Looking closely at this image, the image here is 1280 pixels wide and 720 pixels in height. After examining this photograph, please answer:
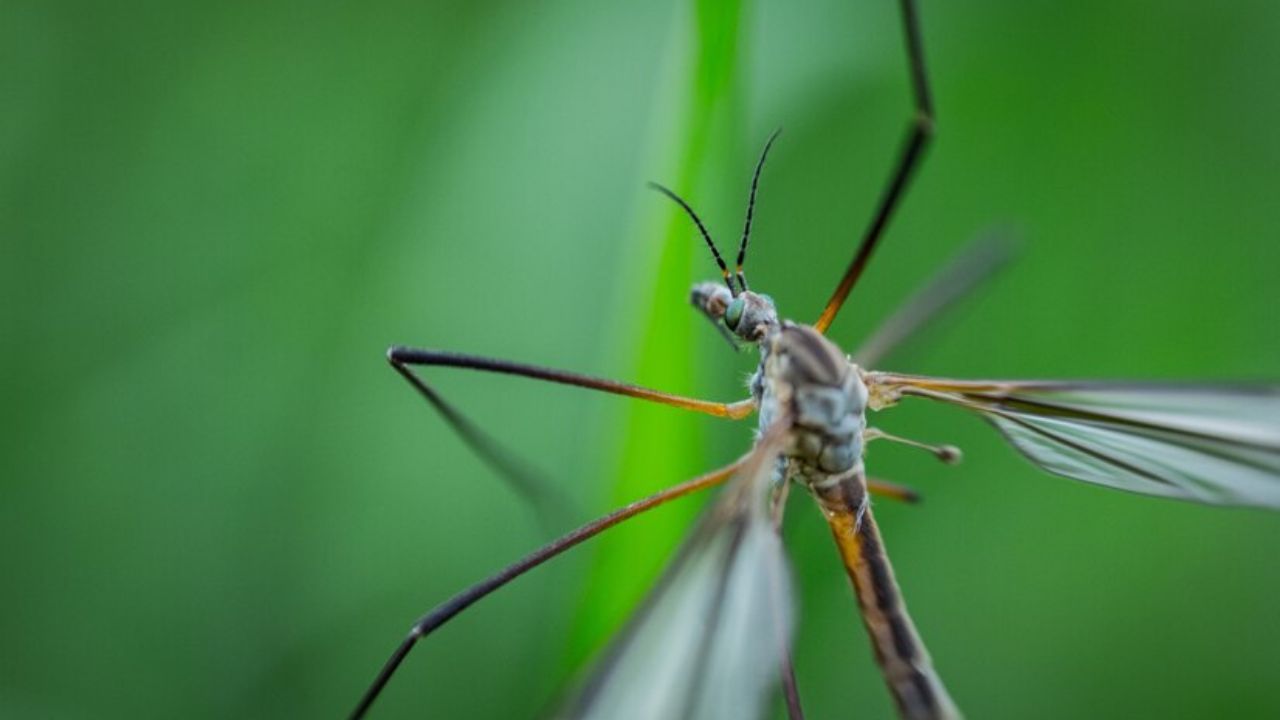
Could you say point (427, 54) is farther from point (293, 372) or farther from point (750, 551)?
point (750, 551)

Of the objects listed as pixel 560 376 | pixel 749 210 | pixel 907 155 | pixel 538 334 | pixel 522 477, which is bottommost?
pixel 522 477

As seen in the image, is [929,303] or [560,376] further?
[929,303]

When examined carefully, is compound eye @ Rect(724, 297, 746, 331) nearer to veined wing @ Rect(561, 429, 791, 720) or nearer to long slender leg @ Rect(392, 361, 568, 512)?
veined wing @ Rect(561, 429, 791, 720)

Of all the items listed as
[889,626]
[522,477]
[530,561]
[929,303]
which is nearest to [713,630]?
[530,561]

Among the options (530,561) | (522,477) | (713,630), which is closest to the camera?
(713,630)

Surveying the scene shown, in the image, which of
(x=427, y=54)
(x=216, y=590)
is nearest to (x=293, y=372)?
(x=216, y=590)

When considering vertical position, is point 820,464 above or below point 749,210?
below

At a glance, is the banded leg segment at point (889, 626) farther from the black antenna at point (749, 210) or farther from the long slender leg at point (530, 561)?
the black antenna at point (749, 210)

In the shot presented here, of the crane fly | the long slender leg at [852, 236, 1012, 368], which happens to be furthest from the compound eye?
the long slender leg at [852, 236, 1012, 368]

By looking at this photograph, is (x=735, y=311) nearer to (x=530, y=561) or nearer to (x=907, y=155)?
(x=907, y=155)
